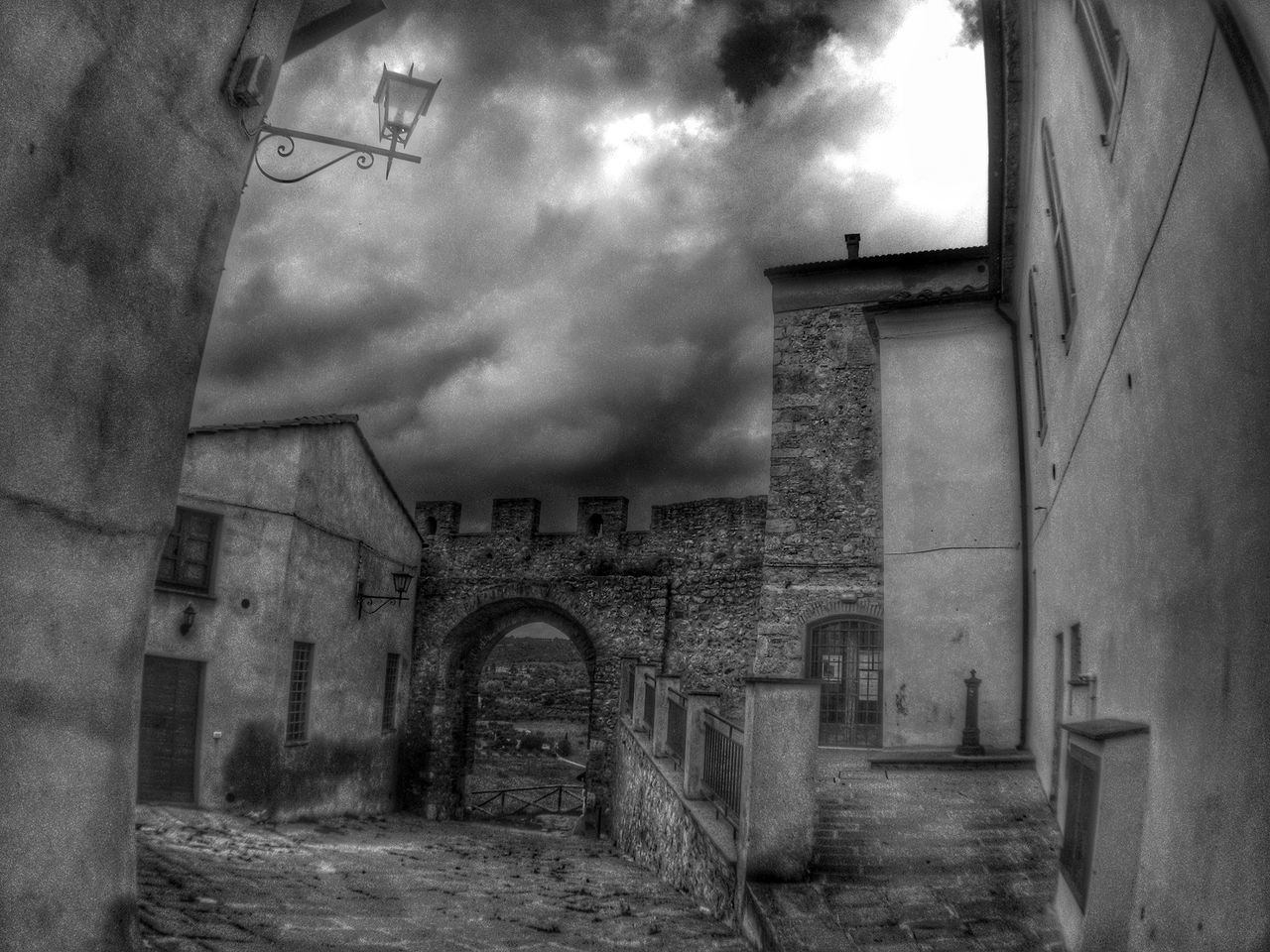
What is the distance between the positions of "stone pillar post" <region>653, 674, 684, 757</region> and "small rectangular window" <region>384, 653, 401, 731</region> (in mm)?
7923

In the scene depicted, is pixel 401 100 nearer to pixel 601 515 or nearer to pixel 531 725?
pixel 601 515

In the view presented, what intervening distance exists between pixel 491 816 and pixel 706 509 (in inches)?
295

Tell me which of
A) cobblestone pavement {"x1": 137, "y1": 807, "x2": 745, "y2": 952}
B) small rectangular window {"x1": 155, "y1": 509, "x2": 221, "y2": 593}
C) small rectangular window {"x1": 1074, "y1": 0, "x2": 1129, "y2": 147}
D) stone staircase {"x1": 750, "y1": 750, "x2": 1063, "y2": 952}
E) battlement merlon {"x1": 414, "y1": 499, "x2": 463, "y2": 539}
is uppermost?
Result: small rectangular window {"x1": 1074, "y1": 0, "x2": 1129, "y2": 147}

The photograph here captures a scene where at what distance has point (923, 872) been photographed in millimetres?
5922

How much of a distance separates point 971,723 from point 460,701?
11238 mm

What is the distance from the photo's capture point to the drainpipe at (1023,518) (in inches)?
419

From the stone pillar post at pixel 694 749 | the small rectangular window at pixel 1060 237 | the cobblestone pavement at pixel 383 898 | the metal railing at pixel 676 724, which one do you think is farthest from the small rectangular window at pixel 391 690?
the small rectangular window at pixel 1060 237

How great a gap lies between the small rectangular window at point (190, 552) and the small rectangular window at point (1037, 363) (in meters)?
9.89

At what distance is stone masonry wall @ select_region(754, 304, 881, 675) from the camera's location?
534 inches

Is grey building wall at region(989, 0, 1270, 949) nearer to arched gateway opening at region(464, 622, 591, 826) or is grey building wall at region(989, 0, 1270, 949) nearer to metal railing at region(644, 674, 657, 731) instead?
metal railing at region(644, 674, 657, 731)

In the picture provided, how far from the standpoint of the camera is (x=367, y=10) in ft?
15.1

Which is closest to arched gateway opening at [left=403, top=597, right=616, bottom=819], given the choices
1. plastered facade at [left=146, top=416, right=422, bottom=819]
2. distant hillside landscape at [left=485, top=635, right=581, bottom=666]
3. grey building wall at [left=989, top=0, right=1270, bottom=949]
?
plastered facade at [left=146, top=416, right=422, bottom=819]

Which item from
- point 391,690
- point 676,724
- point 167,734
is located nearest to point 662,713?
point 676,724

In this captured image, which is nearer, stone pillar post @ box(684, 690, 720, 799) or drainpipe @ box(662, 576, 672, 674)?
stone pillar post @ box(684, 690, 720, 799)
